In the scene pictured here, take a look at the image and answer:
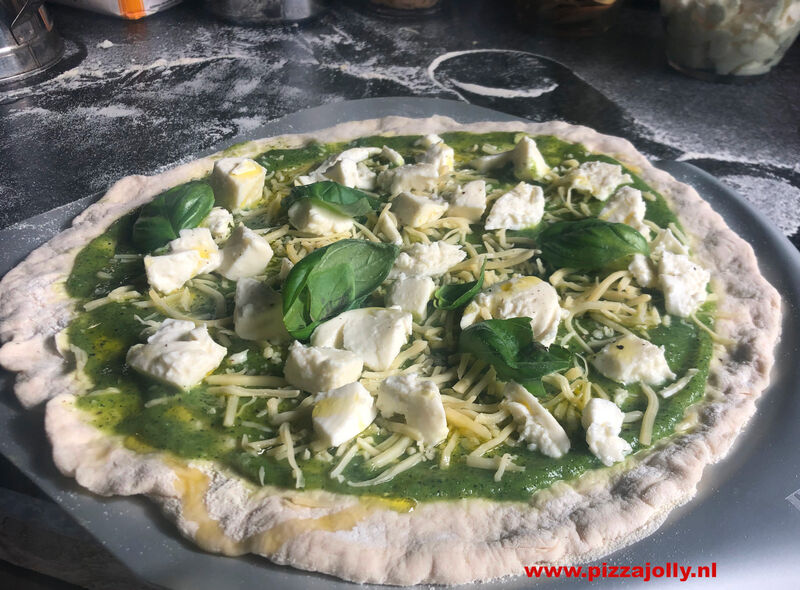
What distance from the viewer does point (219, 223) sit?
8.46 feet

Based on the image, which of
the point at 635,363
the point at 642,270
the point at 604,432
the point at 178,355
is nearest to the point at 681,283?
the point at 642,270

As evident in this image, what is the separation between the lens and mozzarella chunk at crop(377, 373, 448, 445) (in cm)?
181

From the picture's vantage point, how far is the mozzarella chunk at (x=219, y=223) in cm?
257

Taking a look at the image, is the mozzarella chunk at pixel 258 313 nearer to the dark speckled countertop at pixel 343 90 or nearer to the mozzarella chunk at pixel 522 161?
the mozzarella chunk at pixel 522 161

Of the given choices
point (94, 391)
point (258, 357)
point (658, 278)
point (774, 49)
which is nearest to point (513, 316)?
point (658, 278)

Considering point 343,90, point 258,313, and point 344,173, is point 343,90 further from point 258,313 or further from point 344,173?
point 258,313

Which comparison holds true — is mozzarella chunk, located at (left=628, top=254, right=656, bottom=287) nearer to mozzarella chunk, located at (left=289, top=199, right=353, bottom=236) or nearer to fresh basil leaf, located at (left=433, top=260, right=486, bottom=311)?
fresh basil leaf, located at (left=433, top=260, right=486, bottom=311)

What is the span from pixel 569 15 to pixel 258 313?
372 centimetres

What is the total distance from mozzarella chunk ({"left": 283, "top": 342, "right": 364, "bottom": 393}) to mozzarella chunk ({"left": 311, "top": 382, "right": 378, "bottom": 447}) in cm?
4

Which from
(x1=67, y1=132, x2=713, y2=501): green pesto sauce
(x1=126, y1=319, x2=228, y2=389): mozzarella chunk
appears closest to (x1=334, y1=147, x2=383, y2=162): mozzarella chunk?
(x1=67, y1=132, x2=713, y2=501): green pesto sauce

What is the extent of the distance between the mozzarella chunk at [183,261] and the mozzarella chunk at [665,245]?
1.55m

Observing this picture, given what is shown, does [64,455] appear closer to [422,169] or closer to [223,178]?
[223,178]

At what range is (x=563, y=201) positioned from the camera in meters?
2.78

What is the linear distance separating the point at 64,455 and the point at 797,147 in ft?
13.1
